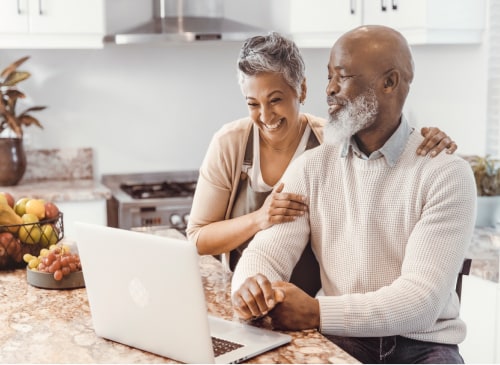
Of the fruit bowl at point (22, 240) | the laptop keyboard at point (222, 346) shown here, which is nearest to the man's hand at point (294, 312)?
the laptop keyboard at point (222, 346)

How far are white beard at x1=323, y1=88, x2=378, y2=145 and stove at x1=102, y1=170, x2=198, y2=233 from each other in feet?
5.79

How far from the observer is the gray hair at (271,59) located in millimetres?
2324

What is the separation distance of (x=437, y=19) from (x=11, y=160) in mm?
2196

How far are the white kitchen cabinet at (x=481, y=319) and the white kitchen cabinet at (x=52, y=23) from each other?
2.20 m

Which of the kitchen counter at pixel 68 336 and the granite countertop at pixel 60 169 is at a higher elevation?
the kitchen counter at pixel 68 336

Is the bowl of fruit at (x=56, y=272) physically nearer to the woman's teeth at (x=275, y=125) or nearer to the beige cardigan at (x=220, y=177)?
the beige cardigan at (x=220, y=177)

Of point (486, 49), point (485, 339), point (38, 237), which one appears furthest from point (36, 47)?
point (485, 339)

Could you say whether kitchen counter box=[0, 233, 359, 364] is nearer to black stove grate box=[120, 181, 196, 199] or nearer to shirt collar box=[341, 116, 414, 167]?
shirt collar box=[341, 116, 414, 167]

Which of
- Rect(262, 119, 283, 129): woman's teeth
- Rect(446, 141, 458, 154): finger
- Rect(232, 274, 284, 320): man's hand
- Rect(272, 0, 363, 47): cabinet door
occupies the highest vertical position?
Rect(272, 0, 363, 47): cabinet door

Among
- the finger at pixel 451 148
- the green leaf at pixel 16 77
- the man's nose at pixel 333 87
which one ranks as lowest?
the finger at pixel 451 148

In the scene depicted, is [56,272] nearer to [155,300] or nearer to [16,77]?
[155,300]

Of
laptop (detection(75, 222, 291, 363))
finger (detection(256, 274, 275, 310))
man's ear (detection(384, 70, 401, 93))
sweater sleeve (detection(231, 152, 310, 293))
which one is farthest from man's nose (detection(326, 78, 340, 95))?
laptop (detection(75, 222, 291, 363))

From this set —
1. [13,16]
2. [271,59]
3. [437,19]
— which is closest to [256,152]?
[271,59]

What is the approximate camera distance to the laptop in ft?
5.07
